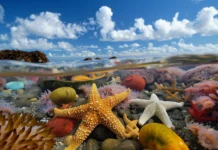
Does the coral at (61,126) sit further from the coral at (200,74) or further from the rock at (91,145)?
the coral at (200,74)

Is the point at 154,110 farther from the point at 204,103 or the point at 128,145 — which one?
the point at 128,145

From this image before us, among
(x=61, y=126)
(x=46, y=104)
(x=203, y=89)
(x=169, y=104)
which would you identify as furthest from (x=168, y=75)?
(x=61, y=126)

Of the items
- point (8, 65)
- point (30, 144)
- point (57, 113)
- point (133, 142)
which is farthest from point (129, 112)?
point (8, 65)

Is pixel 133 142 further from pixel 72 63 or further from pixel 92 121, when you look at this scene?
pixel 72 63

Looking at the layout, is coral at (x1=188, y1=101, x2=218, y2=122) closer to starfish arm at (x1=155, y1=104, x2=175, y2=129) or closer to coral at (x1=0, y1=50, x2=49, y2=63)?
starfish arm at (x1=155, y1=104, x2=175, y2=129)

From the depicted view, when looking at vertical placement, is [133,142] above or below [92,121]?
below

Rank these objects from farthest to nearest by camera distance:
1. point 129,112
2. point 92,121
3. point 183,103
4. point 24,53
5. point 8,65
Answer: point 24,53
point 8,65
point 183,103
point 129,112
point 92,121
